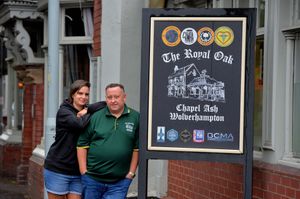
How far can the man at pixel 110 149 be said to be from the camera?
557 centimetres

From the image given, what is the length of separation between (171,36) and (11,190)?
8.50 metres

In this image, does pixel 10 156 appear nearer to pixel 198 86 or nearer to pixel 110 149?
pixel 110 149

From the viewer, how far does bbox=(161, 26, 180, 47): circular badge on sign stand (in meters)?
5.52

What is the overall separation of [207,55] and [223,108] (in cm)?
45

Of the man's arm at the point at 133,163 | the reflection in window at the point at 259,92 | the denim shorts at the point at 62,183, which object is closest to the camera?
the man's arm at the point at 133,163

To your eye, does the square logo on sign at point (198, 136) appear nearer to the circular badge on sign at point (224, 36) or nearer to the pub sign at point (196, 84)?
the pub sign at point (196, 84)

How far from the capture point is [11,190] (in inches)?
519

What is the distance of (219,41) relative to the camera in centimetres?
543

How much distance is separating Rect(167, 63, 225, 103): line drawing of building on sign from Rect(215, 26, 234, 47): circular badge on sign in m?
0.26

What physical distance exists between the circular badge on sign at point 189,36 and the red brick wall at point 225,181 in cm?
139

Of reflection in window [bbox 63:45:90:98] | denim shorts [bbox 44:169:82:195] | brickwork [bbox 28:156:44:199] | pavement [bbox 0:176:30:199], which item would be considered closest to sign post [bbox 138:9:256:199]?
denim shorts [bbox 44:169:82:195]

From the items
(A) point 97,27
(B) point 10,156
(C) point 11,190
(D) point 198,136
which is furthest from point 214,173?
(B) point 10,156

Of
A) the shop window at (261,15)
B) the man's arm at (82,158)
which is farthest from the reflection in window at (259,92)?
the man's arm at (82,158)

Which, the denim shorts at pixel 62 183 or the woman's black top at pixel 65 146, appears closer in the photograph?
the woman's black top at pixel 65 146
